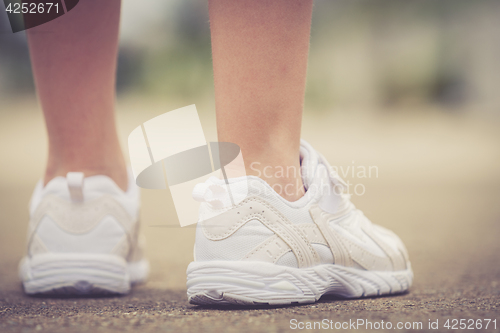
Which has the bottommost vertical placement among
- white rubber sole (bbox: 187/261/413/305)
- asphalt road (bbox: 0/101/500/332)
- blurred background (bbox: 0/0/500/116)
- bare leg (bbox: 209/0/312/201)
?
asphalt road (bbox: 0/101/500/332)

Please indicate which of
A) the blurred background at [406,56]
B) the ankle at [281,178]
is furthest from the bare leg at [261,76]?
the blurred background at [406,56]

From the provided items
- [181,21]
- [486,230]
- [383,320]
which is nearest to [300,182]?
[383,320]

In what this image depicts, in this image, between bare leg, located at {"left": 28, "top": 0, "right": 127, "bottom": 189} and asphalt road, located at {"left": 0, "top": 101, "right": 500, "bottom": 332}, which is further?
bare leg, located at {"left": 28, "top": 0, "right": 127, "bottom": 189}

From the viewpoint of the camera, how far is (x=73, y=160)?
2.78 feet

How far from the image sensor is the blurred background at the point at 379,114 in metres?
1.42

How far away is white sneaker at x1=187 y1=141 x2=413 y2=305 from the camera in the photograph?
2.03 feet

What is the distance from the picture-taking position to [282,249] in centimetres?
65

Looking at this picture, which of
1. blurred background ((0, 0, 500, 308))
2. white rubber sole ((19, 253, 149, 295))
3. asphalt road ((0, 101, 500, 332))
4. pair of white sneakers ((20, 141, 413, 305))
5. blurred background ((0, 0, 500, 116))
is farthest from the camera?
blurred background ((0, 0, 500, 116))

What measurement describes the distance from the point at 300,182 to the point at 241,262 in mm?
172

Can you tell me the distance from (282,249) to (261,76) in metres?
0.26

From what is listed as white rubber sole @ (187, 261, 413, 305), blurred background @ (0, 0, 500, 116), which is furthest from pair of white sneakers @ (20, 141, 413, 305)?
blurred background @ (0, 0, 500, 116)

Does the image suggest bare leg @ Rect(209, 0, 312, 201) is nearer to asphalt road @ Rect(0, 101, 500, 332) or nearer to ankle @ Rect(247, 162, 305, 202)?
ankle @ Rect(247, 162, 305, 202)

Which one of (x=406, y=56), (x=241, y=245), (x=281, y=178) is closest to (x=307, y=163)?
(x=281, y=178)

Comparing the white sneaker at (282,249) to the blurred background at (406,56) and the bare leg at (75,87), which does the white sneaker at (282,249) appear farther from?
the blurred background at (406,56)
